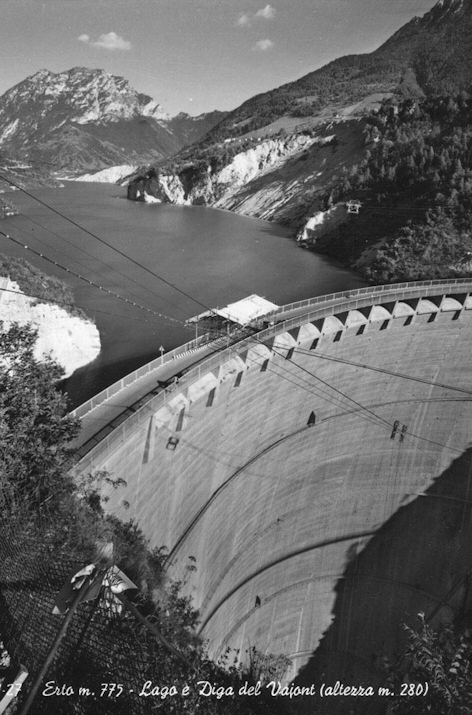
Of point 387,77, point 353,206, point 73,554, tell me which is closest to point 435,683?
point 73,554

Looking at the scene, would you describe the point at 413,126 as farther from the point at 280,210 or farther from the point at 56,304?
the point at 56,304

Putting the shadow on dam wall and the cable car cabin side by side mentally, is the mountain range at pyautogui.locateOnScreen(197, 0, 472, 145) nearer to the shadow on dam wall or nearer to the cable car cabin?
the cable car cabin

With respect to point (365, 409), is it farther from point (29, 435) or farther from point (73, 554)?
point (73, 554)

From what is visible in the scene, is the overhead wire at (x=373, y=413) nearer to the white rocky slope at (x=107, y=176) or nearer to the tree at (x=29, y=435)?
the tree at (x=29, y=435)

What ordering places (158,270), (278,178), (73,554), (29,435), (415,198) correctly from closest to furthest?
(73,554) < (29,435) < (158,270) < (415,198) < (278,178)

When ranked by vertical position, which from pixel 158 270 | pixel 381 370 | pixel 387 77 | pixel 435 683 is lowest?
pixel 435 683

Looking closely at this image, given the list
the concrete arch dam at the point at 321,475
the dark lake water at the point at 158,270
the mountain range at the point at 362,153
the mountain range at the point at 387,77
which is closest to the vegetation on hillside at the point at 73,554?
the concrete arch dam at the point at 321,475
